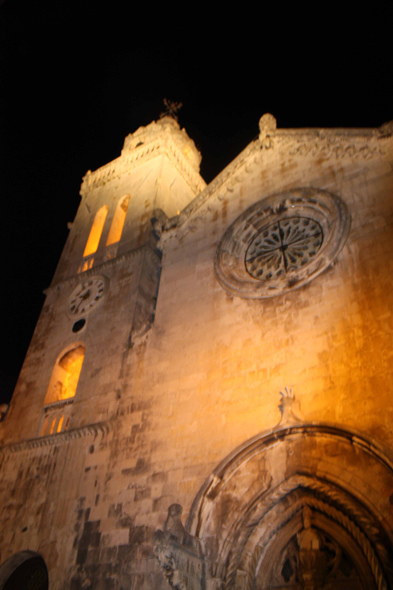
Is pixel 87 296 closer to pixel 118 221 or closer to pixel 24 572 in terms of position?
pixel 118 221

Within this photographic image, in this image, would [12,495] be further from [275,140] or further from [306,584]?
[275,140]

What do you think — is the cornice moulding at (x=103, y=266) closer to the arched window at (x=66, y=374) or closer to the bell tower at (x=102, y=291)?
the bell tower at (x=102, y=291)

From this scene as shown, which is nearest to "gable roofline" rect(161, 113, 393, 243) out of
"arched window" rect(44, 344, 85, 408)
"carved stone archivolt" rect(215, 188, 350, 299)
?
"carved stone archivolt" rect(215, 188, 350, 299)

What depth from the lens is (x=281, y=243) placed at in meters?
12.1

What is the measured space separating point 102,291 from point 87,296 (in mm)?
661

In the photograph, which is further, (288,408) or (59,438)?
(59,438)

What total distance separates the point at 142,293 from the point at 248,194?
4.10 metres

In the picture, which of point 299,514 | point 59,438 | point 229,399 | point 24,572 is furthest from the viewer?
point 59,438

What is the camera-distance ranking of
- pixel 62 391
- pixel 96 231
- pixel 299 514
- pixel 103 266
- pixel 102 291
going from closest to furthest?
1. pixel 299 514
2. pixel 62 391
3. pixel 102 291
4. pixel 103 266
5. pixel 96 231

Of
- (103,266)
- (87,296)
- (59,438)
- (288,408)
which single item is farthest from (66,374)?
(288,408)

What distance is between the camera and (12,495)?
39.2 feet

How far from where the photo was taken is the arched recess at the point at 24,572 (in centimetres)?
1091

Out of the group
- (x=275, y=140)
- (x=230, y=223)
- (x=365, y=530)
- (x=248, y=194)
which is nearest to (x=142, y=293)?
(x=230, y=223)

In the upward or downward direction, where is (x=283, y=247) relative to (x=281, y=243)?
downward
